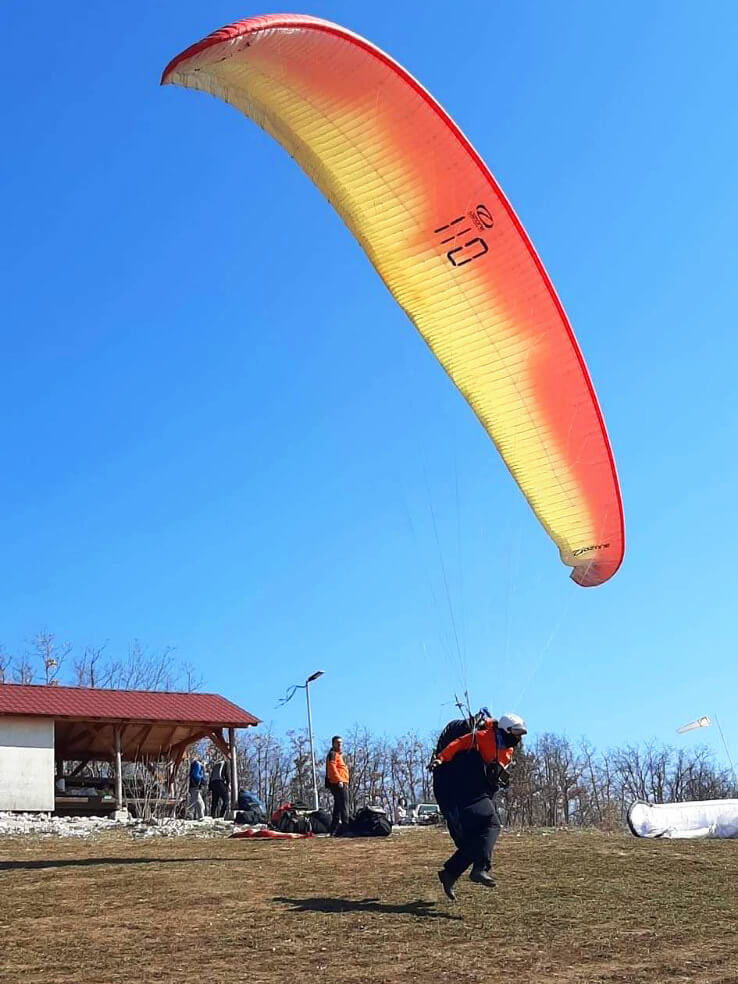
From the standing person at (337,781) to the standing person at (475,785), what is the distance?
6075 millimetres

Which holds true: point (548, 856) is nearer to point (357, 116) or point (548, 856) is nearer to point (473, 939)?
point (473, 939)

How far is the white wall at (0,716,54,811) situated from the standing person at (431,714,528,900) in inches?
628

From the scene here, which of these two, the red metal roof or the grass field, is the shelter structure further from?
the grass field

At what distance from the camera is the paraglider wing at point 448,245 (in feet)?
29.4

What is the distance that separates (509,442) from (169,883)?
17.5ft

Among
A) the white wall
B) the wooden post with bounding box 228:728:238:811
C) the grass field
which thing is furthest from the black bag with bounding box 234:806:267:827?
the white wall

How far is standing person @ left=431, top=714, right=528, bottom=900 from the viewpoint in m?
7.74

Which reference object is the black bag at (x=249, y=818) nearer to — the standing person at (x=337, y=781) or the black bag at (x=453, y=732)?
the standing person at (x=337, y=781)

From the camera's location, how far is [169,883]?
823 cm

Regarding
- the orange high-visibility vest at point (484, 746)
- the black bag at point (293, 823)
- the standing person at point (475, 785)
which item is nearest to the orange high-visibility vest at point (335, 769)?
the black bag at point (293, 823)

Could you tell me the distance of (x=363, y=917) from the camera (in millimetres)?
6852

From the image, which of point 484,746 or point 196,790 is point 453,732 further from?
point 196,790

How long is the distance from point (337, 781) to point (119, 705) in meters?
11.7

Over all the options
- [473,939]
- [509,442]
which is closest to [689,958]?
[473,939]
